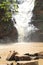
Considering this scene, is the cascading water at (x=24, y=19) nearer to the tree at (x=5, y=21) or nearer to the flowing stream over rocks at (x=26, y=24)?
the flowing stream over rocks at (x=26, y=24)

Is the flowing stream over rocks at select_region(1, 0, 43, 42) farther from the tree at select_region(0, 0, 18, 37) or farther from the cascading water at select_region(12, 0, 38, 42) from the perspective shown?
the tree at select_region(0, 0, 18, 37)

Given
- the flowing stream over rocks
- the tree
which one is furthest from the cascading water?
the tree

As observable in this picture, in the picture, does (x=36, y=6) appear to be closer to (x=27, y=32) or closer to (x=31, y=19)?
(x=31, y=19)

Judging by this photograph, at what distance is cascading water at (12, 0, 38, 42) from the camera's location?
1874 centimetres

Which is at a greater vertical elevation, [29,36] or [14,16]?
[14,16]

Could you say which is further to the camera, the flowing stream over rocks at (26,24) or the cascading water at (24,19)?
the cascading water at (24,19)

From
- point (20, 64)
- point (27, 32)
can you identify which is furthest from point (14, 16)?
point (20, 64)

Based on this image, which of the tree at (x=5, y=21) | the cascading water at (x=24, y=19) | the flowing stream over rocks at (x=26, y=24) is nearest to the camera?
the flowing stream over rocks at (x=26, y=24)

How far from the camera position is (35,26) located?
18.8 metres

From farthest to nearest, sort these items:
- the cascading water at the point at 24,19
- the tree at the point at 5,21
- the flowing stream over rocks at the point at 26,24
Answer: the cascading water at the point at 24,19, the tree at the point at 5,21, the flowing stream over rocks at the point at 26,24

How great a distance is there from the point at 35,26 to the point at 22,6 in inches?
129

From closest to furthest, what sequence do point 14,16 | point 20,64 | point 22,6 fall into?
point 20,64 → point 14,16 → point 22,6

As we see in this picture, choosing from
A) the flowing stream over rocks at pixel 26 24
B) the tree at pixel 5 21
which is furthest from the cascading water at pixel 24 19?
the tree at pixel 5 21

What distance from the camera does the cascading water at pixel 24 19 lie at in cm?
1874
